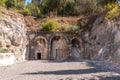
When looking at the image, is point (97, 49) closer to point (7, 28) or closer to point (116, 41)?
point (116, 41)

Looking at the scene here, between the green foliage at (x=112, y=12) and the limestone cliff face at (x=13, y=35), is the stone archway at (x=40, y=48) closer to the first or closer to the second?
the limestone cliff face at (x=13, y=35)

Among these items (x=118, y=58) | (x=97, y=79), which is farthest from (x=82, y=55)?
(x=97, y=79)

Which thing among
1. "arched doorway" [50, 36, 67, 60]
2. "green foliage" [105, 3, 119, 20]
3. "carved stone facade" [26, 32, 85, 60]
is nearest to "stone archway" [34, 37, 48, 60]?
"carved stone facade" [26, 32, 85, 60]

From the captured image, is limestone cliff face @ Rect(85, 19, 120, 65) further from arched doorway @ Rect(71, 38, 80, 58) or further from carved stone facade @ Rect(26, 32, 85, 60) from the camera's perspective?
carved stone facade @ Rect(26, 32, 85, 60)

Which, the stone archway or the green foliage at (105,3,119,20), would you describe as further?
the stone archway

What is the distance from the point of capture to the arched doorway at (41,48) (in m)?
33.8

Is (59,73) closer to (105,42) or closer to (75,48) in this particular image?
(105,42)

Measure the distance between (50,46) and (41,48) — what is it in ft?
4.75

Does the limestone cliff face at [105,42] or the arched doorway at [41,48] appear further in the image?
the arched doorway at [41,48]

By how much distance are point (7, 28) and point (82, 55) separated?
11949 millimetres

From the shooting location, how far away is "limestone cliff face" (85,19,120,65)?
2168cm

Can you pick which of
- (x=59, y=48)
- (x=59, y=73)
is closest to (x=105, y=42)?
(x=59, y=48)

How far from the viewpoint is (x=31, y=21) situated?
3697cm

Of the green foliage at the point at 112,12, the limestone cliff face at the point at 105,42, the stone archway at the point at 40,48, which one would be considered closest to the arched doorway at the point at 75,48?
the limestone cliff face at the point at 105,42
